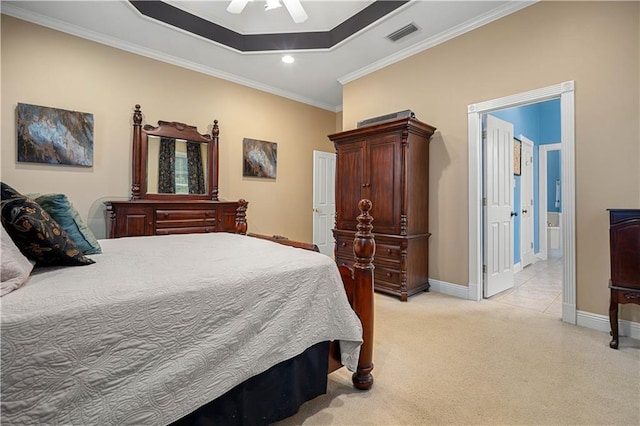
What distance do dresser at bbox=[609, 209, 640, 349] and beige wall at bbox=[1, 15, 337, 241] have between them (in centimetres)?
410

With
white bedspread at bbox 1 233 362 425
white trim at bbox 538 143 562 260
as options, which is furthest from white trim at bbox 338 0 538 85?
white trim at bbox 538 143 562 260

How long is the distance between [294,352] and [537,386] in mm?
1471

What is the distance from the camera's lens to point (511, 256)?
148 inches

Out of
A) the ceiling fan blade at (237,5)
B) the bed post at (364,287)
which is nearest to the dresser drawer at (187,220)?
the ceiling fan blade at (237,5)

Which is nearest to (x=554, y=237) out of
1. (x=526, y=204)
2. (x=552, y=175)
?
(x=552, y=175)

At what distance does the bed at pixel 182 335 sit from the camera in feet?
2.57

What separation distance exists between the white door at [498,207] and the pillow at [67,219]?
11.7ft

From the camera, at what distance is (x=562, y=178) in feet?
8.56

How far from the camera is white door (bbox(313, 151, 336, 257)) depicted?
5590 millimetres

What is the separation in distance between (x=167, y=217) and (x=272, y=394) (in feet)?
9.56

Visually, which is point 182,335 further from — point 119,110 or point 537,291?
point 537,291

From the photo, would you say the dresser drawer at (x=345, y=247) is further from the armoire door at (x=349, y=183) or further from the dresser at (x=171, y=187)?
the dresser at (x=171, y=187)

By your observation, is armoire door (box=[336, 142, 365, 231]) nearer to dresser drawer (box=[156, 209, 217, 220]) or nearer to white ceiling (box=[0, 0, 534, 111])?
white ceiling (box=[0, 0, 534, 111])

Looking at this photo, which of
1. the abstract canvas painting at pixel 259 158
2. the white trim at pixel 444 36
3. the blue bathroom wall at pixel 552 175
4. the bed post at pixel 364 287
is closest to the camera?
the bed post at pixel 364 287
